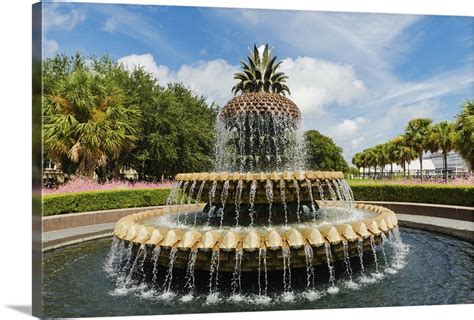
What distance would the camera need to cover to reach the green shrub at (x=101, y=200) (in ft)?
37.8

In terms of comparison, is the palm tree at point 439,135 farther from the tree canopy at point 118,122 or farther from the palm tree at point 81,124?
the palm tree at point 81,124

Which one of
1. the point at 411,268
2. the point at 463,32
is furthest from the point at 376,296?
the point at 463,32

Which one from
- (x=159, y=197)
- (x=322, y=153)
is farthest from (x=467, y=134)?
(x=322, y=153)

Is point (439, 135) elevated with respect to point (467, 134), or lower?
elevated

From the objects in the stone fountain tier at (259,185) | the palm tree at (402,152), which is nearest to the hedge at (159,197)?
the stone fountain tier at (259,185)

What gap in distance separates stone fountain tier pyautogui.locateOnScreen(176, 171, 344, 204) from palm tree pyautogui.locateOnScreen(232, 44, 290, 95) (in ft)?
7.84

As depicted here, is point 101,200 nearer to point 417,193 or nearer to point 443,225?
point 443,225

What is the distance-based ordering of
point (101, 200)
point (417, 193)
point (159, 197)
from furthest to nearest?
point (159, 197), point (417, 193), point (101, 200)

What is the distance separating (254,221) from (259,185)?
92 centimetres

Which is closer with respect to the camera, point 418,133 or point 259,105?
point 259,105

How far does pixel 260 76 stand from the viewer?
7.88m

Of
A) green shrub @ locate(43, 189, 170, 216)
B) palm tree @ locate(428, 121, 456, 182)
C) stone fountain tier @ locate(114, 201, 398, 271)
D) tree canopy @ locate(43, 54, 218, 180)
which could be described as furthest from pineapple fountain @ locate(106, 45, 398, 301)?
palm tree @ locate(428, 121, 456, 182)

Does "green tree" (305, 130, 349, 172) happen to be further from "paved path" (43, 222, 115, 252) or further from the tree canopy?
"paved path" (43, 222, 115, 252)

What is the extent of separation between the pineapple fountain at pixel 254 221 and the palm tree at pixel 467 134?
8791 mm
